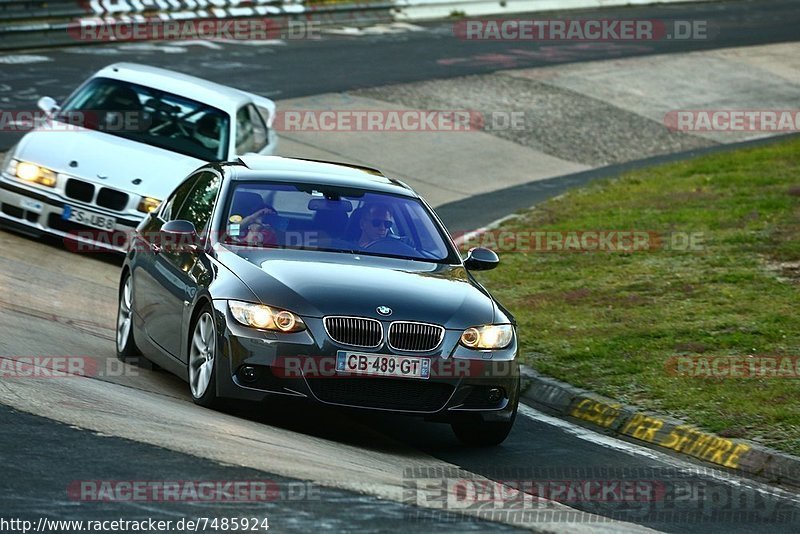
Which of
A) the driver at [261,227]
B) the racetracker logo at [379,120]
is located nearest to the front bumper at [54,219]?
the driver at [261,227]

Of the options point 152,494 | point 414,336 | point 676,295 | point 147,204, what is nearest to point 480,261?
point 414,336

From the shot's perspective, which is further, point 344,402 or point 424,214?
point 424,214

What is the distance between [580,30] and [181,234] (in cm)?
2580

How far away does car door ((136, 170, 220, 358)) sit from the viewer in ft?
29.8

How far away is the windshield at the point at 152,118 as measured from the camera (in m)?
14.6

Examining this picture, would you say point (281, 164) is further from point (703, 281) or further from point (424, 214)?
point (703, 281)

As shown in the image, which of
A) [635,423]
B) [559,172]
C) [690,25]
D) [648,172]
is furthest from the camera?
[690,25]

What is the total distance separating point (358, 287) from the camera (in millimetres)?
8445

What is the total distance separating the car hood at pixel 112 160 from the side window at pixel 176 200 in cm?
306

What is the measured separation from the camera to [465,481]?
24.9 ft

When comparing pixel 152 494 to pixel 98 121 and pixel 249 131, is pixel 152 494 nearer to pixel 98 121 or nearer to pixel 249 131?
pixel 98 121

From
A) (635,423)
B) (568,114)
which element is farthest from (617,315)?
(568,114)

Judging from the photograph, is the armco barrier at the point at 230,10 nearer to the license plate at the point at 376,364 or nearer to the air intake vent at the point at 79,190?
the air intake vent at the point at 79,190

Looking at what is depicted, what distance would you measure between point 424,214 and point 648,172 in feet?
37.8
